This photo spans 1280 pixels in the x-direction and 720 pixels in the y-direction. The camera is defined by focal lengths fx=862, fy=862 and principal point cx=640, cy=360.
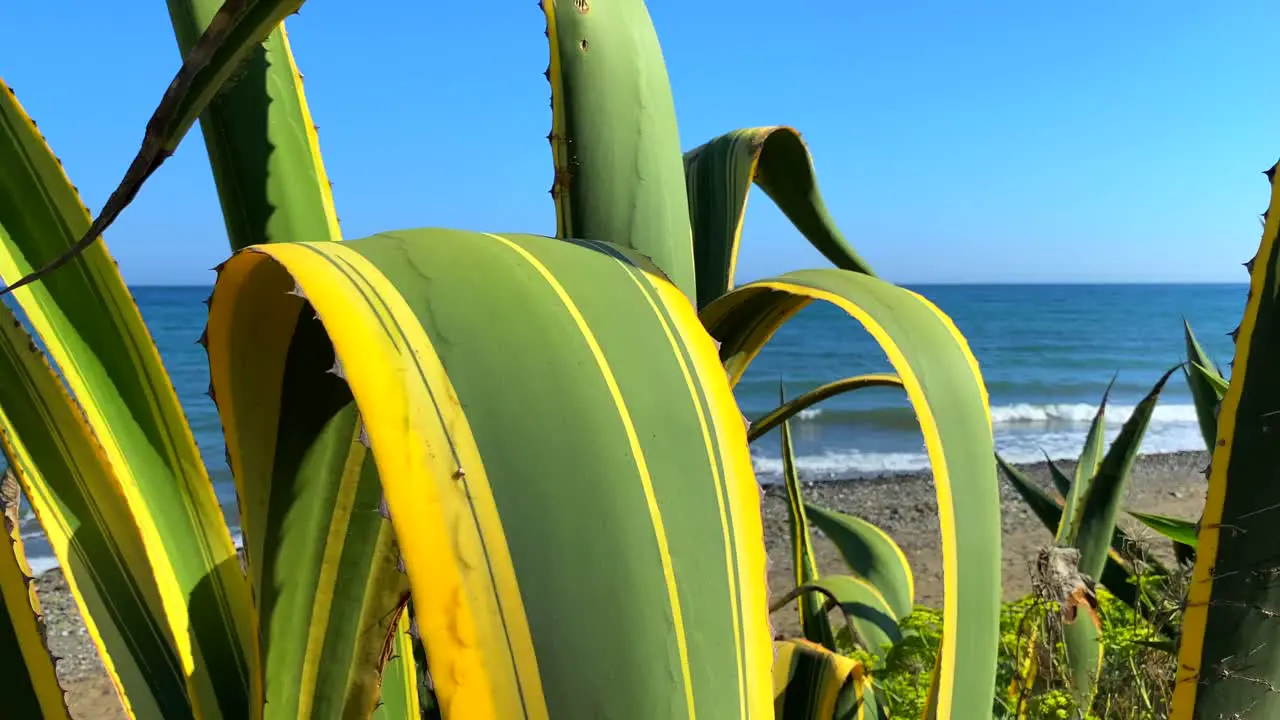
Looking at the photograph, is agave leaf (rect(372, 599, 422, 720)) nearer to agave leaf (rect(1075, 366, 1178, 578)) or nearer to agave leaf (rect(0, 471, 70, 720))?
agave leaf (rect(0, 471, 70, 720))

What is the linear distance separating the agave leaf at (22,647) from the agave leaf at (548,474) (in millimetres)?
252

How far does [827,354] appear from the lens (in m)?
19.9

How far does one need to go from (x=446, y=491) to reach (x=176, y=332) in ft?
85.7

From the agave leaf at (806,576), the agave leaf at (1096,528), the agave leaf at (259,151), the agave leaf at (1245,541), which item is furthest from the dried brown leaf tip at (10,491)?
the agave leaf at (1096,528)

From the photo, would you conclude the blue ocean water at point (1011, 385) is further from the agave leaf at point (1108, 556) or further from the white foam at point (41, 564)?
the white foam at point (41, 564)

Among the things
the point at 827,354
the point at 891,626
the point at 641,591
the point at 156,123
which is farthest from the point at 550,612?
the point at 827,354

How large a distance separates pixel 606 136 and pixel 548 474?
32 centimetres

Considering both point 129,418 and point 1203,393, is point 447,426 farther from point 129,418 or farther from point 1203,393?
point 1203,393

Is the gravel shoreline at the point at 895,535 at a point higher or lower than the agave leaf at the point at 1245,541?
lower

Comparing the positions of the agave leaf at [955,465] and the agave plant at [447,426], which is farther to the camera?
the agave leaf at [955,465]

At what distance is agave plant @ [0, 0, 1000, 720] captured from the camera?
21 cm

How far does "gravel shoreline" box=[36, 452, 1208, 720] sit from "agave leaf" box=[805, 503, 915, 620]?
4.37ft

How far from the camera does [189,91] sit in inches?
8.8

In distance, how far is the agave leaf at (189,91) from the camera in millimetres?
214
